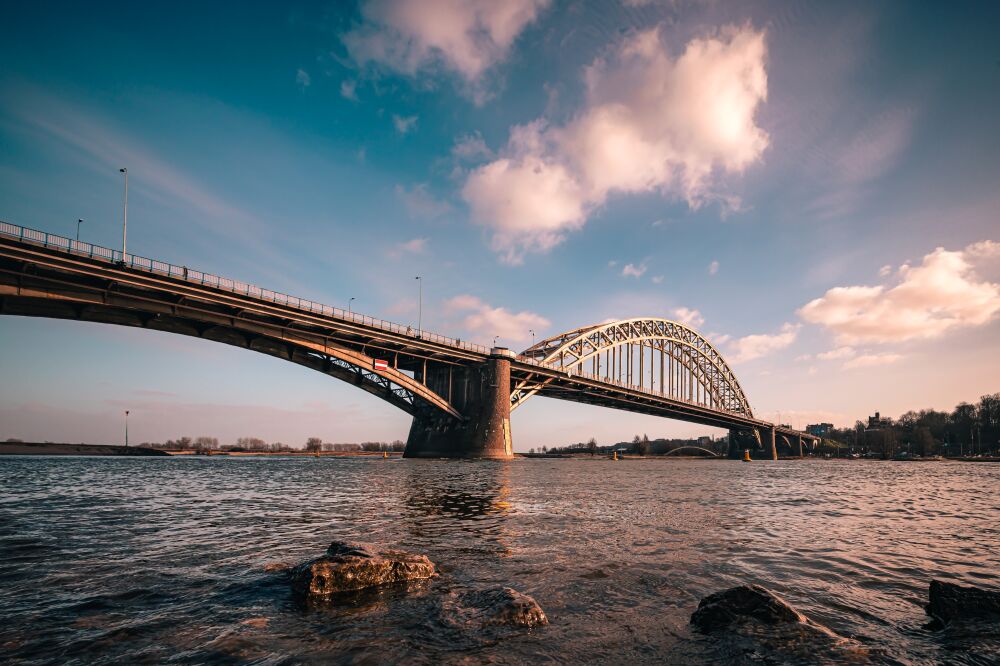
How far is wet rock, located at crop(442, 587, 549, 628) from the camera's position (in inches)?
244

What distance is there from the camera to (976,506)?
69.6ft

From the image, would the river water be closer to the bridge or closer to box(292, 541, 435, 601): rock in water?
box(292, 541, 435, 601): rock in water

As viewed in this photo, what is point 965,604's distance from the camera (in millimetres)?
6672

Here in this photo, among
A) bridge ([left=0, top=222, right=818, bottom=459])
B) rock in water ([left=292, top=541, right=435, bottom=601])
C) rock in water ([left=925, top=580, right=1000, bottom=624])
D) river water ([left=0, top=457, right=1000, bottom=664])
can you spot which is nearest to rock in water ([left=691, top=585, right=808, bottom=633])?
river water ([left=0, top=457, right=1000, bottom=664])

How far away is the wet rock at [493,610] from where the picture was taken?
6195mm

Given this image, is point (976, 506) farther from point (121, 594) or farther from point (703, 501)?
point (121, 594)

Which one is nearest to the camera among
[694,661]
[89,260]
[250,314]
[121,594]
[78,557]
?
[694,661]

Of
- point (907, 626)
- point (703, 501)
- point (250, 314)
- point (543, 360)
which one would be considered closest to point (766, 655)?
point (907, 626)

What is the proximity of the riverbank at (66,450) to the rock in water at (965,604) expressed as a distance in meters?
138

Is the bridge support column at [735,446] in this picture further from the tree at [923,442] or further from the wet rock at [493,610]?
the wet rock at [493,610]

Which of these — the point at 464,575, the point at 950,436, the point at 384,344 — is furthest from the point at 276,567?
the point at 950,436

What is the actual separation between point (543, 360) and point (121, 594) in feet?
237

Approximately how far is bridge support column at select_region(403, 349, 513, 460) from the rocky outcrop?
5963 centimetres

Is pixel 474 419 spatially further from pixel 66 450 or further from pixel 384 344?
pixel 66 450
